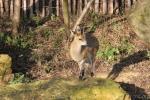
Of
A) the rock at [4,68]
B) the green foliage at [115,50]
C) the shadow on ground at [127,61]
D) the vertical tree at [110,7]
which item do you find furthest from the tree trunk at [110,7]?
the rock at [4,68]

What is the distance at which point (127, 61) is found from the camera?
41.2ft

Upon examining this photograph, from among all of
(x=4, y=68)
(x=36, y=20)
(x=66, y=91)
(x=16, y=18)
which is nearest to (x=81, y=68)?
(x=66, y=91)

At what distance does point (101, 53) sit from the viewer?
42.2ft

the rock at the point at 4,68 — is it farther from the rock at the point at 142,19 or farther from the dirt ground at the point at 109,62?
the rock at the point at 142,19

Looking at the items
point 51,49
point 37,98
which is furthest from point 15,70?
point 37,98

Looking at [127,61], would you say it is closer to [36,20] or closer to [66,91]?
[36,20]

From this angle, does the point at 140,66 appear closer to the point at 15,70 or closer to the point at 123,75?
the point at 123,75

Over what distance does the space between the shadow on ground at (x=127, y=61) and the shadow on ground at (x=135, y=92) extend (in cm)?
73

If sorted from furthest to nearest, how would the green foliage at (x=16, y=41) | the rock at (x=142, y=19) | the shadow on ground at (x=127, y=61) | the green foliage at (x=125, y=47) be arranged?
the green foliage at (x=16, y=41)
the green foliage at (x=125, y=47)
the rock at (x=142, y=19)
the shadow on ground at (x=127, y=61)

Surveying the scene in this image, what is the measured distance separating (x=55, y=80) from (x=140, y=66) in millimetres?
3842

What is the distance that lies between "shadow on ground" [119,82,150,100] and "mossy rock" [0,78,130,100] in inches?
64.8

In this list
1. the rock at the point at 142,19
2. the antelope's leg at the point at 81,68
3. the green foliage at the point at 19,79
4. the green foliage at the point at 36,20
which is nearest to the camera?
the antelope's leg at the point at 81,68

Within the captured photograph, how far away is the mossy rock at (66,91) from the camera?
813cm

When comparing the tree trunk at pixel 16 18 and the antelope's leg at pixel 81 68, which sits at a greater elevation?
the tree trunk at pixel 16 18
